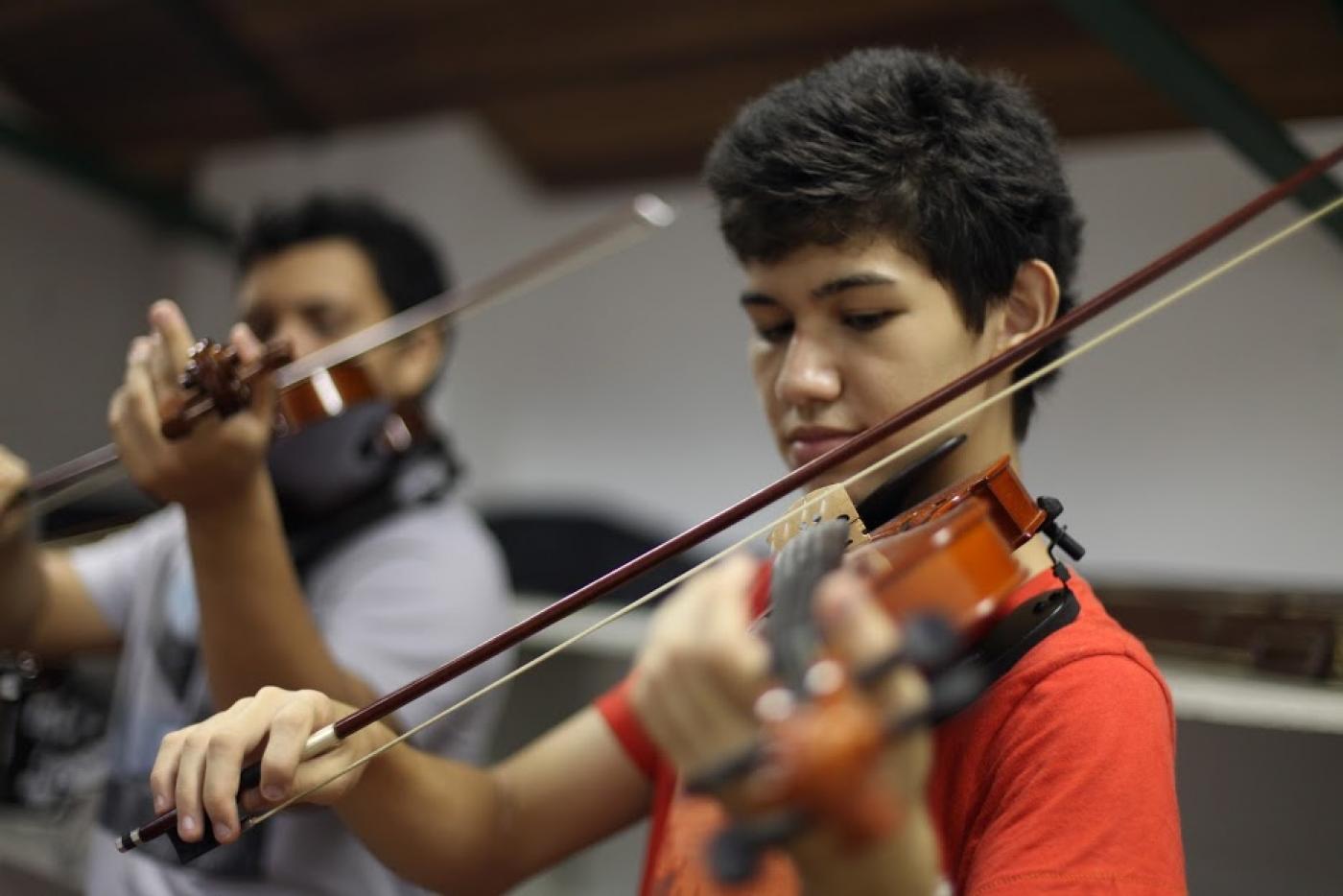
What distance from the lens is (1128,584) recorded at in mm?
1570

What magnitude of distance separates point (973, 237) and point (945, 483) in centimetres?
18

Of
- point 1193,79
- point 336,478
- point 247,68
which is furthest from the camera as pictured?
point 247,68

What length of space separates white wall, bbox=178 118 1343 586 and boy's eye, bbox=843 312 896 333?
67 centimetres

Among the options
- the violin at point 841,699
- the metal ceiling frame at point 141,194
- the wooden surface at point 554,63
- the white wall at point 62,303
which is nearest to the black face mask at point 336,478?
the violin at point 841,699

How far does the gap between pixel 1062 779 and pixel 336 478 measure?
0.84 metres

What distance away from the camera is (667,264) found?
7.77ft

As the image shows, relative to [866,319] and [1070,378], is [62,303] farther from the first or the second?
[866,319]

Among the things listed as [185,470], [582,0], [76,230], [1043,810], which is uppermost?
[76,230]

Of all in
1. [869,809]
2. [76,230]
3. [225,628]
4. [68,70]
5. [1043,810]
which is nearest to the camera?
[869,809]

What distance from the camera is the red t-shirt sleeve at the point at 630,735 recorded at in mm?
963

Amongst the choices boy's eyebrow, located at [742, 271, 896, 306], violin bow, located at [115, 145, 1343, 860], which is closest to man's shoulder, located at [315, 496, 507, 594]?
violin bow, located at [115, 145, 1343, 860]

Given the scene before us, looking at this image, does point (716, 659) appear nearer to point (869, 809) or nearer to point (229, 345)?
point (869, 809)

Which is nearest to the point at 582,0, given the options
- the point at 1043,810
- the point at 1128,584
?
the point at 1128,584

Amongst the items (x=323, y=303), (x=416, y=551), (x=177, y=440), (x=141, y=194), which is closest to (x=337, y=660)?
(x=416, y=551)
